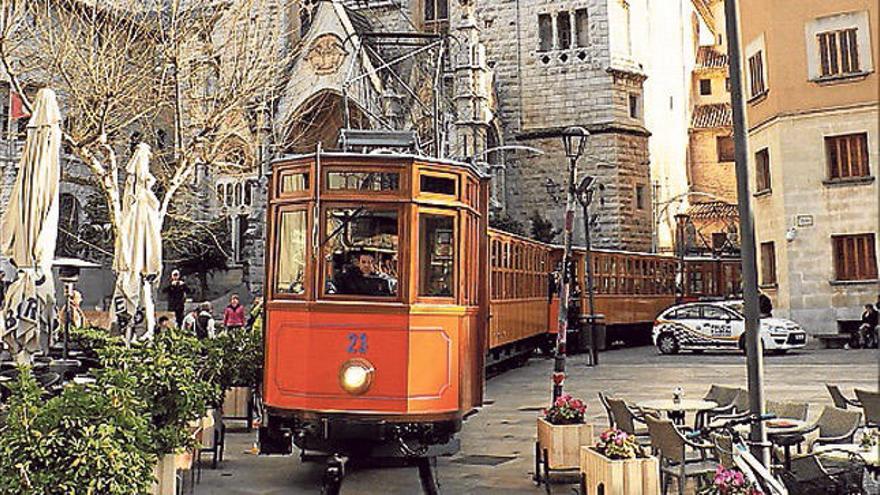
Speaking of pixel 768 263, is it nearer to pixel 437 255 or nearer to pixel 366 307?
pixel 437 255

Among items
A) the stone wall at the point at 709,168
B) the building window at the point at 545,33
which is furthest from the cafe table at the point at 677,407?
the stone wall at the point at 709,168

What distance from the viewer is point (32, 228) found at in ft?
30.6

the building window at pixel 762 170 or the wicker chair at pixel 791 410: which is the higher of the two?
the building window at pixel 762 170

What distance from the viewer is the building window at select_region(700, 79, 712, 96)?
48450mm

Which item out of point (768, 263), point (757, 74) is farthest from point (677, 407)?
point (757, 74)

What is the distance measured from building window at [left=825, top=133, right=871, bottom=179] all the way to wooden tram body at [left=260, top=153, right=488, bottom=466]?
1829cm

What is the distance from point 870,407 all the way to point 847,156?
16954 mm

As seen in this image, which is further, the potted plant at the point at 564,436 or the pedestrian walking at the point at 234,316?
the pedestrian walking at the point at 234,316

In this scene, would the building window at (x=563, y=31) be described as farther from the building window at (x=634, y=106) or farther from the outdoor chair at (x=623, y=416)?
the outdoor chair at (x=623, y=416)

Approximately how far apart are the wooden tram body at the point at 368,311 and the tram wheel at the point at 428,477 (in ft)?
1.46

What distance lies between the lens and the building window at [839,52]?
2239cm

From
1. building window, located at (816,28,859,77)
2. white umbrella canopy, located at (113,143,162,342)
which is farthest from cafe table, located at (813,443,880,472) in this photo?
building window, located at (816,28,859,77)

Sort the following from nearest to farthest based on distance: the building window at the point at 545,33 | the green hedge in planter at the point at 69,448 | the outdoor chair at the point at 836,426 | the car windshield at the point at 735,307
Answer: the green hedge in planter at the point at 69,448
the outdoor chair at the point at 836,426
the car windshield at the point at 735,307
the building window at the point at 545,33

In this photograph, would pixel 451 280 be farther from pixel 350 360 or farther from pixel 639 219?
pixel 639 219
